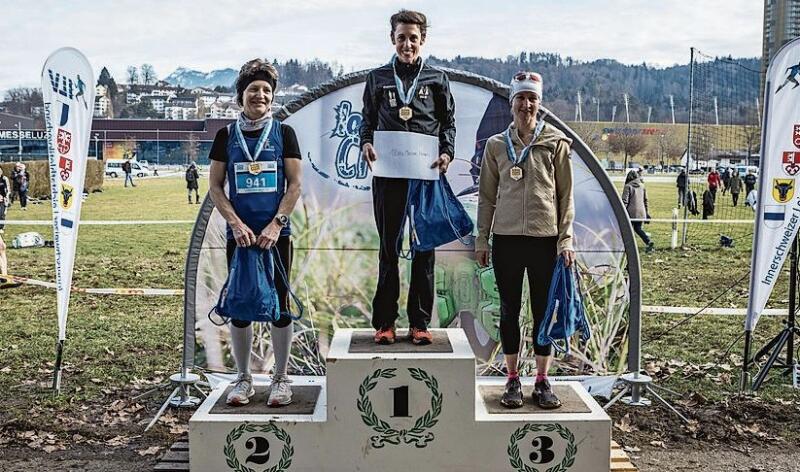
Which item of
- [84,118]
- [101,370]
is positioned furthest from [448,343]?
[101,370]

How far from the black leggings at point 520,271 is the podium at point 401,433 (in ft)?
1.32

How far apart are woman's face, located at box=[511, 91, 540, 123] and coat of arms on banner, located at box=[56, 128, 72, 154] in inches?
121

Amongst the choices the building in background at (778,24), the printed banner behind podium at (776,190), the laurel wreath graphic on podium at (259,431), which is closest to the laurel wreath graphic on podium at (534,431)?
the laurel wreath graphic on podium at (259,431)

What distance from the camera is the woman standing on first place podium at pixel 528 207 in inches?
154

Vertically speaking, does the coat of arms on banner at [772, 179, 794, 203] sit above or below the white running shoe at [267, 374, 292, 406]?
above

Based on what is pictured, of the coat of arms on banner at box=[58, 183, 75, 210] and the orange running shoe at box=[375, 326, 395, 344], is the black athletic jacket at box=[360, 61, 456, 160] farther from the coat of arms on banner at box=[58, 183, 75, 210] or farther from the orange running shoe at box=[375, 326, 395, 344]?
the coat of arms on banner at box=[58, 183, 75, 210]

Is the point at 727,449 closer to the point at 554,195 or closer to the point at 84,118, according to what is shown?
the point at 554,195

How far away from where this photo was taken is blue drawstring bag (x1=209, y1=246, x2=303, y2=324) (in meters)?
3.86

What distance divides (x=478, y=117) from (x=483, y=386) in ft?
6.35

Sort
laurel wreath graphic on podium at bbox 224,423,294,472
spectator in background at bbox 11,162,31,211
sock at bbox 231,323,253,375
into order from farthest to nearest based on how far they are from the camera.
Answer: spectator in background at bbox 11,162,31,211, sock at bbox 231,323,253,375, laurel wreath graphic on podium at bbox 224,423,294,472

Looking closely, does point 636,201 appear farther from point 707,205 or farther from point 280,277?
point 280,277

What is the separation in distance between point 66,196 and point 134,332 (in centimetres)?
259

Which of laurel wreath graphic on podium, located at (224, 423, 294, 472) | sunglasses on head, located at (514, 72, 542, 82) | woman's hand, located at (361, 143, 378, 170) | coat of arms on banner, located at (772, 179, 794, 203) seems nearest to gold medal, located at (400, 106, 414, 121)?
woman's hand, located at (361, 143, 378, 170)

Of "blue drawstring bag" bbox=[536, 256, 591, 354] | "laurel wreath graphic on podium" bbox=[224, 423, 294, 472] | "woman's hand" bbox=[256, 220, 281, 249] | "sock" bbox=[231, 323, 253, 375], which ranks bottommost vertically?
"laurel wreath graphic on podium" bbox=[224, 423, 294, 472]
